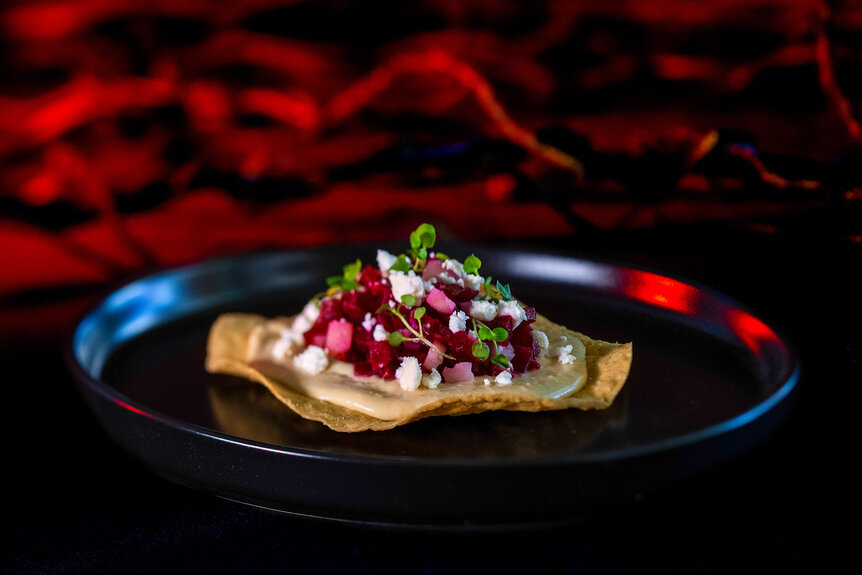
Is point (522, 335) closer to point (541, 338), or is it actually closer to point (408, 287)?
point (541, 338)

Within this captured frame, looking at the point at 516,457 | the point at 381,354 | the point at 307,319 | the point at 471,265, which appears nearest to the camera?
the point at 516,457

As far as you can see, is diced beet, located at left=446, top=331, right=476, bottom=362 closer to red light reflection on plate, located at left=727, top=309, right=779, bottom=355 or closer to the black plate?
the black plate

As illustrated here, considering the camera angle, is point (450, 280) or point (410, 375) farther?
point (450, 280)

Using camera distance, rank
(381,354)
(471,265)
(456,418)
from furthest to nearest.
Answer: (471,265)
(381,354)
(456,418)

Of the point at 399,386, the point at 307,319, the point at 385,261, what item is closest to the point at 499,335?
the point at 399,386

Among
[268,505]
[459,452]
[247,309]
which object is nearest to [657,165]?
[247,309]

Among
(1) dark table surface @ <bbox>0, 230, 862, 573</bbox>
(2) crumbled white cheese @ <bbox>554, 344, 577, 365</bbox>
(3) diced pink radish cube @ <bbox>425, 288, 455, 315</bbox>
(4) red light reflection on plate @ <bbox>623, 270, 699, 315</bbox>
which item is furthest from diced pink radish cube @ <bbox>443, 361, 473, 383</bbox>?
(4) red light reflection on plate @ <bbox>623, 270, 699, 315</bbox>

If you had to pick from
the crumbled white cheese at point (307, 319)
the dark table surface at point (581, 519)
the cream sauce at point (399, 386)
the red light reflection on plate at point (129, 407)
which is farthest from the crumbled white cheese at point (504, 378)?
the red light reflection on plate at point (129, 407)
